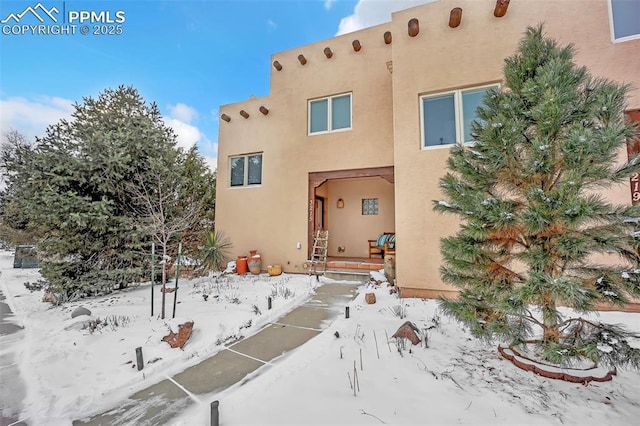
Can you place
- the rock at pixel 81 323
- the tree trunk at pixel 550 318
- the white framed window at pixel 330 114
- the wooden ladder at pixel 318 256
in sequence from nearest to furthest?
the tree trunk at pixel 550 318
the rock at pixel 81 323
the wooden ladder at pixel 318 256
the white framed window at pixel 330 114

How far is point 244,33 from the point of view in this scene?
406 inches

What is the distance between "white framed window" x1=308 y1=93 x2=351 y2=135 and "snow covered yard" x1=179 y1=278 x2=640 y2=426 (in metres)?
7.14

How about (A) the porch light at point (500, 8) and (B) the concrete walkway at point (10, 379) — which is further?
(A) the porch light at point (500, 8)

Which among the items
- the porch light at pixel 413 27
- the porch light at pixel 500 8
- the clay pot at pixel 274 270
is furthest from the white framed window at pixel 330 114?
the clay pot at pixel 274 270

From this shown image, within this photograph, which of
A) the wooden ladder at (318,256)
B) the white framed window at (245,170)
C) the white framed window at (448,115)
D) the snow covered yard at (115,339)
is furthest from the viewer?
the white framed window at (245,170)

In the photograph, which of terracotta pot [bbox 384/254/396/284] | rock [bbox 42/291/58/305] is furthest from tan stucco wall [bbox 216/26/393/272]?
rock [bbox 42/291/58/305]

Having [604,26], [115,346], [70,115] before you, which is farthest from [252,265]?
[604,26]

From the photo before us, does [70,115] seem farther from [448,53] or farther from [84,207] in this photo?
[448,53]

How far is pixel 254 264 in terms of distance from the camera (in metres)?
9.58

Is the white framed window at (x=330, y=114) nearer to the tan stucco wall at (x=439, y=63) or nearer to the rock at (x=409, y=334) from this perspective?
the tan stucco wall at (x=439, y=63)

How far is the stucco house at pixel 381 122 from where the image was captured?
5945mm

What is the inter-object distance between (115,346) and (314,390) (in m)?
3.21

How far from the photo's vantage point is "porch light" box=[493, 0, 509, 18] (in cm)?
600

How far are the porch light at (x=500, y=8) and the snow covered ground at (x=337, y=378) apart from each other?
662 centimetres
